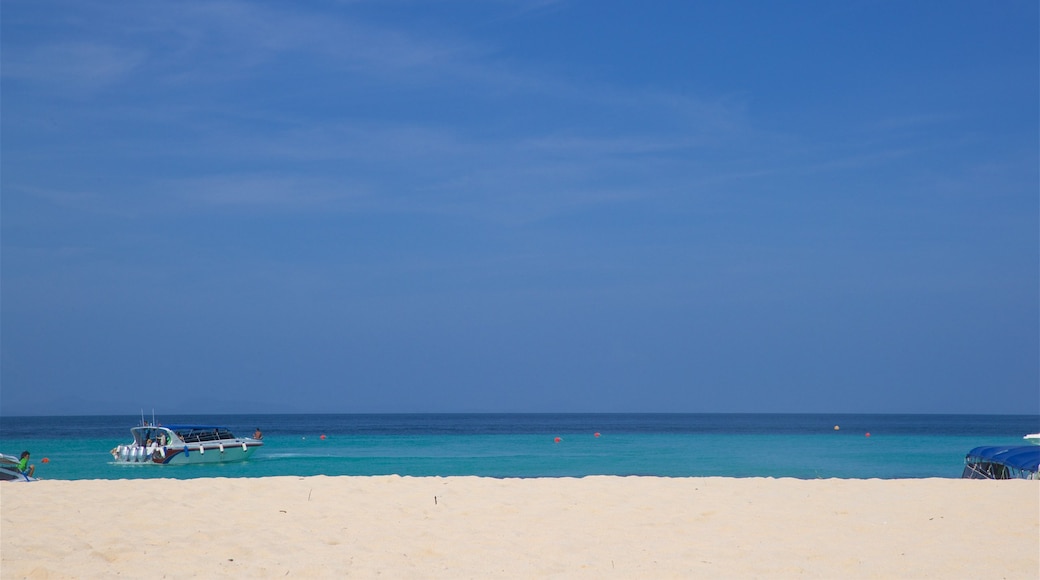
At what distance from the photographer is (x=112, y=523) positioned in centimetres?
988

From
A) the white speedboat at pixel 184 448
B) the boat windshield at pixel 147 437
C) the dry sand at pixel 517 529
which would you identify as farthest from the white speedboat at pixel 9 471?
the boat windshield at pixel 147 437

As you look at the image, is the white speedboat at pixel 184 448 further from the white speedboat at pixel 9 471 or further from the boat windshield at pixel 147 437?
the white speedboat at pixel 9 471

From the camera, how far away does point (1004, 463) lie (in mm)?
19969

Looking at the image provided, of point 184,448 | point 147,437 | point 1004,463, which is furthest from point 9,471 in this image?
point 1004,463

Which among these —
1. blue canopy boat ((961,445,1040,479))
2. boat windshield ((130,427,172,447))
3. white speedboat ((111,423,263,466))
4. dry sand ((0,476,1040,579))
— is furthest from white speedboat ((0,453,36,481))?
blue canopy boat ((961,445,1040,479))

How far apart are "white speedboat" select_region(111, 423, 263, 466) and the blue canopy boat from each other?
2605cm

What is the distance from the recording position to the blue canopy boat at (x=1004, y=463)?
61.8ft

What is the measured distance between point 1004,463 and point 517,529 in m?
14.7

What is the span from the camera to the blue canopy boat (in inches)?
741

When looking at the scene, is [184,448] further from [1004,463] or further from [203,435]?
[1004,463]

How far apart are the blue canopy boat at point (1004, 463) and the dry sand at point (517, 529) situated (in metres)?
4.89

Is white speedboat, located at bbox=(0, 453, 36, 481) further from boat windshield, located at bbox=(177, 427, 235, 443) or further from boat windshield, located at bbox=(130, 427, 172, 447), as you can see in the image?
boat windshield, located at bbox=(177, 427, 235, 443)

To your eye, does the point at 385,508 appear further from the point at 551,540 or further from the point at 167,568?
the point at 167,568

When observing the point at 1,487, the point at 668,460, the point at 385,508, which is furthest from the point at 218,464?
the point at 385,508
